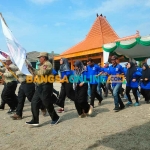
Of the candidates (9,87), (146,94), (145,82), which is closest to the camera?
(9,87)

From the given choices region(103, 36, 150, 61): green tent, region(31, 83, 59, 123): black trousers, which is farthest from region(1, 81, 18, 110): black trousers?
region(103, 36, 150, 61): green tent

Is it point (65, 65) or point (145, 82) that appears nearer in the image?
point (65, 65)

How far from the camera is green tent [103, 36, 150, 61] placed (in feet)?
32.5

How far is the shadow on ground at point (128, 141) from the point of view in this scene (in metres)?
3.19

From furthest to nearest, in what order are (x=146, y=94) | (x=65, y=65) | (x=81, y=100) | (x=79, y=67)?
1. (x=146, y=94)
2. (x=65, y=65)
3. (x=79, y=67)
4. (x=81, y=100)

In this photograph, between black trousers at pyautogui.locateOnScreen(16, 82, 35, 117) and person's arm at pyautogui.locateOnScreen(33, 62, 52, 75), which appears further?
black trousers at pyautogui.locateOnScreen(16, 82, 35, 117)

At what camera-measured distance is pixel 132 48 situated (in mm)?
11781

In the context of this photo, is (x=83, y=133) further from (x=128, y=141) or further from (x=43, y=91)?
(x=43, y=91)

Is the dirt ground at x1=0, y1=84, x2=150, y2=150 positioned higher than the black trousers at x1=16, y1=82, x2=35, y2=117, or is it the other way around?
the black trousers at x1=16, y1=82, x2=35, y2=117

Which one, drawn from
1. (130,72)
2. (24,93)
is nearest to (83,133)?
(24,93)

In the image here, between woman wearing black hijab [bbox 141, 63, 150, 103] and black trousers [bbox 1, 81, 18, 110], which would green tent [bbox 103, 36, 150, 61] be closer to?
woman wearing black hijab [bbox 141, 63, 150, 103]

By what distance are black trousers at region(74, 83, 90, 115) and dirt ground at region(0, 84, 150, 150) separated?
0.28m

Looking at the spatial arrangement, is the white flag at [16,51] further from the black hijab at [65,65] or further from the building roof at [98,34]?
the building roof at [98,34]

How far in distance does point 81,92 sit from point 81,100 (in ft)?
0.74
